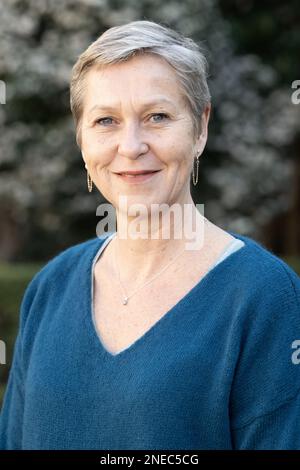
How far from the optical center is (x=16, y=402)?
2.34 meters

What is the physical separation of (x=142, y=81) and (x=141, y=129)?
0.13 metres

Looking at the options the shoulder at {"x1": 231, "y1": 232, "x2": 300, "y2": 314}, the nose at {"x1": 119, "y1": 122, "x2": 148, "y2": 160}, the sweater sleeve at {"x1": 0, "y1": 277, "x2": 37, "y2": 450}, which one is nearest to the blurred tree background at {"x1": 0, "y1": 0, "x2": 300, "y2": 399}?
the sweater sleeve at {"x1": 0, "y1": 277, "x2": 37, "y2": 450}

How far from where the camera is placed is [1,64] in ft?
21.3

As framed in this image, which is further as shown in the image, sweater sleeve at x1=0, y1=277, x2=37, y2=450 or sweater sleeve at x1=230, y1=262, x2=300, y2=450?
sweater sleeve at x1=0, y1=277, x2=37, y2=450

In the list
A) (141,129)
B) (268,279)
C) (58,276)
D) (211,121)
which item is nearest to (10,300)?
(211,121)

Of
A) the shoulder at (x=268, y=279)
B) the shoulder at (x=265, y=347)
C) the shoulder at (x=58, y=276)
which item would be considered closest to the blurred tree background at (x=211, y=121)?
the shoulder at (x=58, y=276)

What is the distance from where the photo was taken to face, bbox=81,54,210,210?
2018 millimetres

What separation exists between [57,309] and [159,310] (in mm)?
370

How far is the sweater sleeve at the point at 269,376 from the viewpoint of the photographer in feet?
6.10

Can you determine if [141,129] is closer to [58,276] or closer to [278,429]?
[58,276]

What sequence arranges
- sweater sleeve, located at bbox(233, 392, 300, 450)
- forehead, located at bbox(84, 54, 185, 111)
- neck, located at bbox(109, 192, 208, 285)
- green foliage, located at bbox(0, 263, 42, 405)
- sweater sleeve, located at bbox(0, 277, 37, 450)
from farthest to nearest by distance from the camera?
green foliage, located at bbox(0, 263, 42, 405), sweater sleeve, located at bbox(0, 277, 37, 450), neck, located at bbox(109, 192, 208, 285), forehead, located at bbox(84, 54, 185, 111), sweater sleeve, located at bbox(233, 392, 300, 450)

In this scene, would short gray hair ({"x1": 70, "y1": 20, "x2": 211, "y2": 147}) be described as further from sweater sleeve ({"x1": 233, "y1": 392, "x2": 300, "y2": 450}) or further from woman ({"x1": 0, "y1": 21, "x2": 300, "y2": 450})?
sweater sleeve ({"x1": 233, "y1": 392, "x2": 300, "y2": 450})

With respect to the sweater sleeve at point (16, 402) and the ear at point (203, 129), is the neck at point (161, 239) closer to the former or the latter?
the ear at point (203, 129)

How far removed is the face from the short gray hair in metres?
0.02
